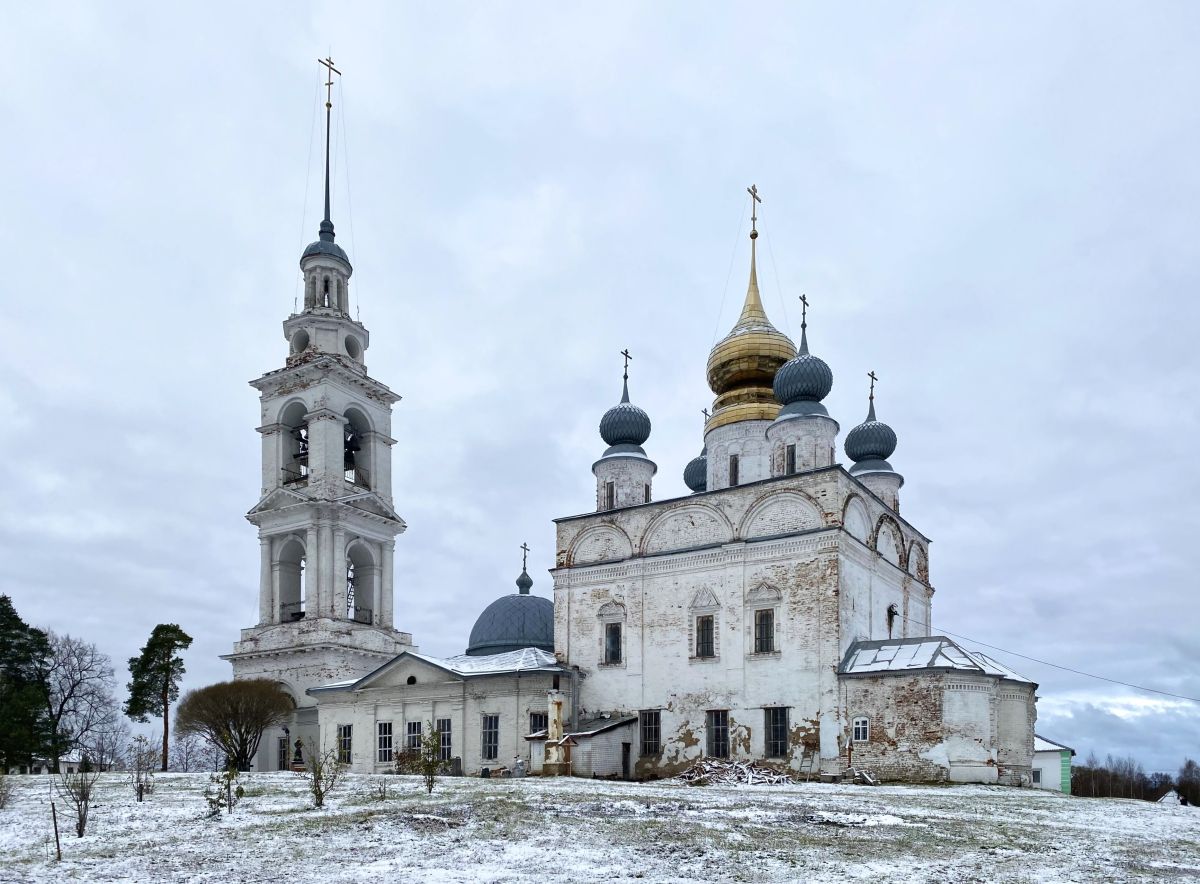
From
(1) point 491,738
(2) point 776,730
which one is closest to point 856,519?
(2) point 776,730

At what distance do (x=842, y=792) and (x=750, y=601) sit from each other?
861cm

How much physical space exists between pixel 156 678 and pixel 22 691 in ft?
18.8

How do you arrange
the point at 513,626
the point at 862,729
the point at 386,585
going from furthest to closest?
1. the point at 386,585
2. the point at 513,626
3. the point at 862,729

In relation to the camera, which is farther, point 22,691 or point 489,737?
point 22,691

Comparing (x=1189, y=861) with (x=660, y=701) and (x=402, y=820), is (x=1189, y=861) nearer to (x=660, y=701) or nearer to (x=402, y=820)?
(x=402, y=820)

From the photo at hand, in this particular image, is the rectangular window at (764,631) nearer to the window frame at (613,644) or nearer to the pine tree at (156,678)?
the window frame at (613,644)

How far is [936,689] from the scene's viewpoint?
2386 centimetres

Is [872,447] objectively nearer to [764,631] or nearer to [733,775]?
[764,631]

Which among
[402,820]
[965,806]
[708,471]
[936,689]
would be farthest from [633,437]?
[402,820]

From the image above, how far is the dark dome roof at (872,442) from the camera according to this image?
110 ft

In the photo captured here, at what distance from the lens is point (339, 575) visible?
38500 mm

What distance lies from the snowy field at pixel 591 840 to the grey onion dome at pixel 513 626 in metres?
19.2

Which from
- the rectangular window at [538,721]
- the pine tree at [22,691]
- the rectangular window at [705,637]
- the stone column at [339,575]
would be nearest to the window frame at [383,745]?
the rectangular window at [538,721]

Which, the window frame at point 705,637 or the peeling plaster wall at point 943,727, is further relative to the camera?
the window frame at point 705,637
